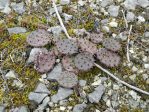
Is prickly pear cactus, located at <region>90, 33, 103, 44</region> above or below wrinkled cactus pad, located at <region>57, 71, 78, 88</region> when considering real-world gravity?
above

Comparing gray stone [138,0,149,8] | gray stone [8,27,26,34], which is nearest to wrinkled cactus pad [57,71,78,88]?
gray stone [8,27,26,34]

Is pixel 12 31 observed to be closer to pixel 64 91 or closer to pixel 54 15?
pixel 54 15

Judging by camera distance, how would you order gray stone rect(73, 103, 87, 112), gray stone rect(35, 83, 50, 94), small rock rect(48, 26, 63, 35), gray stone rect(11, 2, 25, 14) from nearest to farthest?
gray stone rect(73, 103, 87, 112) < gray stone rect(35, 83, 50, 94) < small rock rect(48, 26, 63, 35) < gray stone rect(11, 2, 25, 14)

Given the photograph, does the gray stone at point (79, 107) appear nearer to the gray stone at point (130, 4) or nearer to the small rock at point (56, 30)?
the small rock at point (56, 30)

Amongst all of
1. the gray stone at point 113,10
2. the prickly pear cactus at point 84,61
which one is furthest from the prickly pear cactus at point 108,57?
the gray stone at point 113,10

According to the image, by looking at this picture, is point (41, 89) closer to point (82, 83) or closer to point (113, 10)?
point (82, 83)

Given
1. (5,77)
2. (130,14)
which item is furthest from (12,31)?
(130,14)

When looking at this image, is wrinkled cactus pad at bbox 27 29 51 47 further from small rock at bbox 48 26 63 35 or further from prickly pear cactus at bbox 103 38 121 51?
prickly pear cactus at bbox 103 38 121 51
